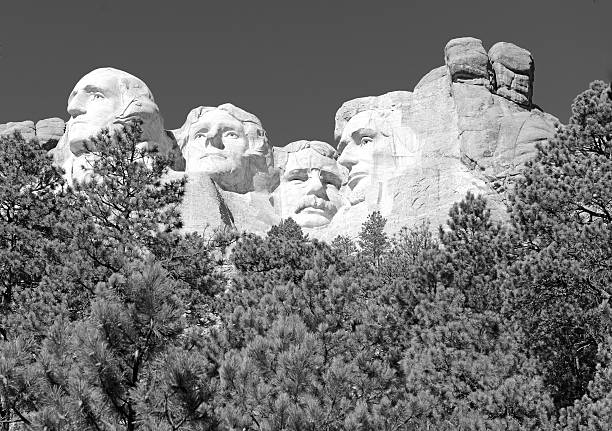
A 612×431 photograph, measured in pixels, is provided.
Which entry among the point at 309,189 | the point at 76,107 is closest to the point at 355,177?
the point at 309,189

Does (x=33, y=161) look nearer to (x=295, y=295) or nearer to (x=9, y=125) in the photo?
(x=295, y=295)

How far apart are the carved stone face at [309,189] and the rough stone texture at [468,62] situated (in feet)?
35.7

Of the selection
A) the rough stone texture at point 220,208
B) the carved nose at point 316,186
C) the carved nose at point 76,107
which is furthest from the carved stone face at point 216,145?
the carved nose at point 76,107

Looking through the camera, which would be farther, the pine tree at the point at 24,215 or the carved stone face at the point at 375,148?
the carved stone face at the point at 375,148

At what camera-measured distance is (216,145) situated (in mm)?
51281

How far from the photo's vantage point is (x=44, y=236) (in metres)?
16.6

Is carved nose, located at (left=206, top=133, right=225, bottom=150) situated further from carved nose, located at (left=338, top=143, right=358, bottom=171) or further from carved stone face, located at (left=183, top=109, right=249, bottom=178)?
carved nose, located at (left=338, top=143, right=358, bottom=171)

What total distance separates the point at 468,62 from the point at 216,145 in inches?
656

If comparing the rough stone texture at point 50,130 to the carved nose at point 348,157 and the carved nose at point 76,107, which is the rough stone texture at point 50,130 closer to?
the carved nose at point 76,107

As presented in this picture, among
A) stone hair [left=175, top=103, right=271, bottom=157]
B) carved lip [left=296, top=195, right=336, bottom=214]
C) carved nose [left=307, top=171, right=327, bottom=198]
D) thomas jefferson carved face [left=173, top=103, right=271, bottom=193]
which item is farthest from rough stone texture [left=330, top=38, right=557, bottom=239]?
stone hair [left=175, top=103, right=271, bottom=157]

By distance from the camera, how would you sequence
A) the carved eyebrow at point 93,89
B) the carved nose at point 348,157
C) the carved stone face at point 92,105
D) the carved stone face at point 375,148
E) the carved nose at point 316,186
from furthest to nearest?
1. the carved nose at point 316,186
2. the carved nose at point 348,157
3. the carved eyebrow at point 93,89
4. the carved stone face at point 375,148
5. the carved stone face at point 92,105

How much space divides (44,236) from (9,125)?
41.5m

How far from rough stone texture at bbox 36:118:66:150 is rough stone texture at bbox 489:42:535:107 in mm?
29249

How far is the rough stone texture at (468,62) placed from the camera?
46.1 m
